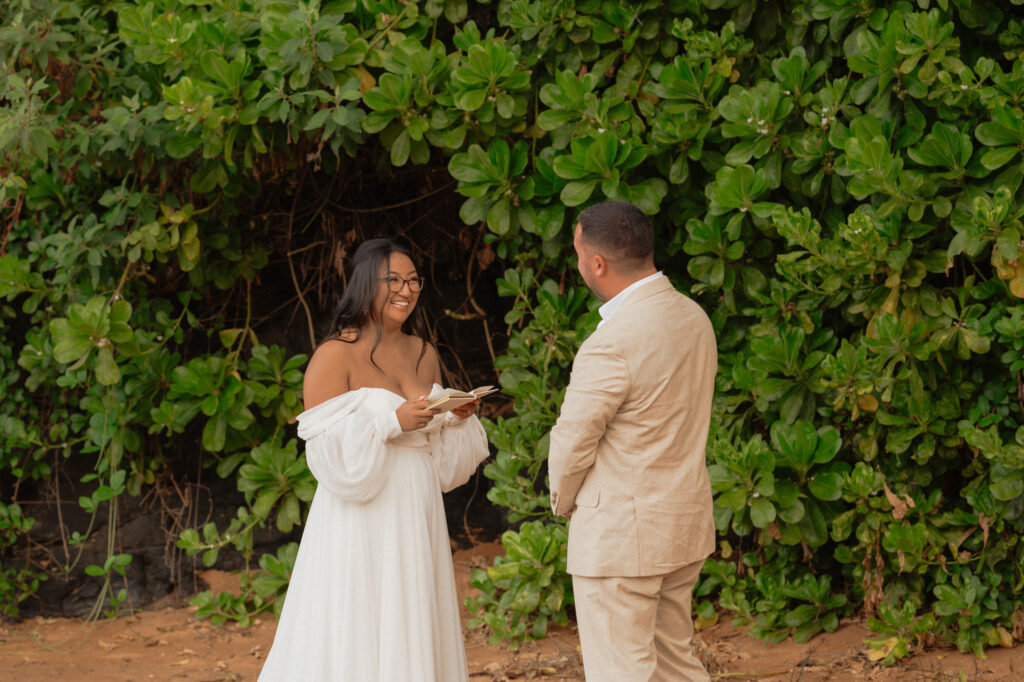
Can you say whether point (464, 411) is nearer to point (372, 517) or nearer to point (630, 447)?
point (372, 517)

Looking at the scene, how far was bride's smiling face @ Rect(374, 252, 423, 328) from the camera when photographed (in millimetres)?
3443

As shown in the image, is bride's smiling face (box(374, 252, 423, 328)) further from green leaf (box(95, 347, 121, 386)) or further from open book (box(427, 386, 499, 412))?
green leaf (box(95, 347, 121, 386))

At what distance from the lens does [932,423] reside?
164 inches

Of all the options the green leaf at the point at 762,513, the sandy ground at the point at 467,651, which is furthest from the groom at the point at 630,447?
the sandy ground at the point at 467,651

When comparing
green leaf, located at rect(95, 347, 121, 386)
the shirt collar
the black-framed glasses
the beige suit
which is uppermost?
the black-framed glasses

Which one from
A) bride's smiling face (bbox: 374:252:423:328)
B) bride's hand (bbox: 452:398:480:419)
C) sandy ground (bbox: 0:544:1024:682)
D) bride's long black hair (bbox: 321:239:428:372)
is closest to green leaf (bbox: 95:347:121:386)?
sandy ground (bbox: 0:544:1024:682)

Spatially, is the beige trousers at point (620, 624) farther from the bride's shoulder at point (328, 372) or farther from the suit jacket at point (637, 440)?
the bride's shoulder at point (328, 372)

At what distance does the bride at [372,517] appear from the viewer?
326cm

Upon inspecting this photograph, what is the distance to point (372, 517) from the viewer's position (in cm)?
335

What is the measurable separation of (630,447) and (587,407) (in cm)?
18

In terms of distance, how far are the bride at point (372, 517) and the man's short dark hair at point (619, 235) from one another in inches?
30.9

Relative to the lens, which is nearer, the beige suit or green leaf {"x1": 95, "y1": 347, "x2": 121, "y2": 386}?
the beige suit

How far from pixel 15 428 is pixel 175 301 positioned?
1146 mm

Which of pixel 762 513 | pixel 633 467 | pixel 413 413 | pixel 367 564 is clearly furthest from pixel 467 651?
pixel 633 467
